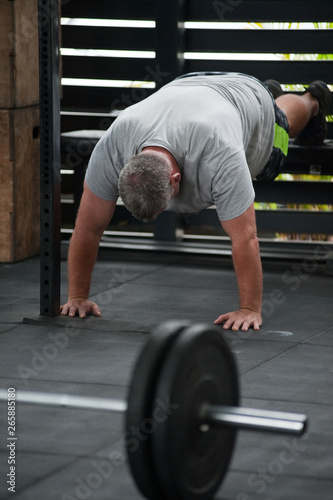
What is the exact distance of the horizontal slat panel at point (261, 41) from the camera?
5.16 metres

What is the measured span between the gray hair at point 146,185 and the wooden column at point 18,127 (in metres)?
1.77

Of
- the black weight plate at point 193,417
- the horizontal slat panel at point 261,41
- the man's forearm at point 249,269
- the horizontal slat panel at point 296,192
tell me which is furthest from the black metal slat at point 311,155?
the black weight plate at point 193,417

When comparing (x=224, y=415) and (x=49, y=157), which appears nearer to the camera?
(x=224, y=415)

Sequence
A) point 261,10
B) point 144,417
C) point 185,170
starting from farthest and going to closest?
point 261,10, point 185,170, point 144,417

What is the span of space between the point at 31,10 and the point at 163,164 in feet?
6.71

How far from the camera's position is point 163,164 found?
3.27 meters

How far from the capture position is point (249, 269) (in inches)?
140

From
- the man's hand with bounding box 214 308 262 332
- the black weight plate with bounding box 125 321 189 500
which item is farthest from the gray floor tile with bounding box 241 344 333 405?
the black weight plate with bounding box 125 321 189 500

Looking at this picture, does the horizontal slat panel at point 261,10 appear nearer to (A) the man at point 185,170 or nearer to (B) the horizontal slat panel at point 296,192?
(B) the horizontal slat panel at point 296,192

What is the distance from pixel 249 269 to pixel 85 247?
679 millimetres

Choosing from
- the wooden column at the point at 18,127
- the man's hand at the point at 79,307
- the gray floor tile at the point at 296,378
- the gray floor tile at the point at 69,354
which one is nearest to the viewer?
the gray floor tile at the point at 296,378

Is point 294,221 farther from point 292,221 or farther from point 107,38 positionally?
point 107,38

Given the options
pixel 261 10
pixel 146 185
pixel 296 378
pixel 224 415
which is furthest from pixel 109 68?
pixel 224 415

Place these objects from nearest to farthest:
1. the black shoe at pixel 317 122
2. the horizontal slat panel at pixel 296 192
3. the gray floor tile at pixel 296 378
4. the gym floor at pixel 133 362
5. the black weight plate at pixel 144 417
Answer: the black weight plate at pixel 144 417, the gym floor at pixel 133 362, the gray floor tile at pixel 296 378, the black shoe at pixel 317 122, the horizontal slat panel at pixel 296 192
